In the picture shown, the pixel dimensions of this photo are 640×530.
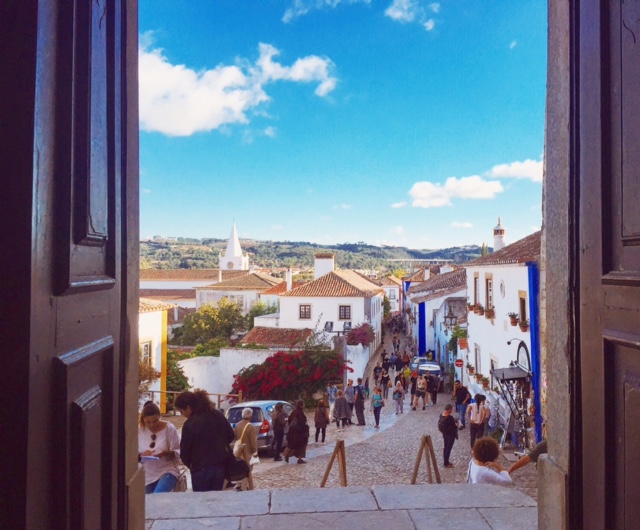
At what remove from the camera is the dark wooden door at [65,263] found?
52.9 inches

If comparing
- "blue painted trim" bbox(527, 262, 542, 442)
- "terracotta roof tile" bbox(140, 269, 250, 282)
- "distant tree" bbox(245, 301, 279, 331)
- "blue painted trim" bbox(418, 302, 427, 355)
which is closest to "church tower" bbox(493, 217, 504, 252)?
"blue painted trim" bbox(527, 262, 542, 442)

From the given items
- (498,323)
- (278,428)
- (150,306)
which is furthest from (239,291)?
(278,428)

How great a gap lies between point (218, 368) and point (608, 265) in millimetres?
21902

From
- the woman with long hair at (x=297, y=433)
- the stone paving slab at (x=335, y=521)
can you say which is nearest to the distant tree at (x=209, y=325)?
the woman with long hair at (x=297, y=433)

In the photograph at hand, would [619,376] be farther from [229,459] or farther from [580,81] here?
[229,459]

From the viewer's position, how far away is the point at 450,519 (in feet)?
11.4

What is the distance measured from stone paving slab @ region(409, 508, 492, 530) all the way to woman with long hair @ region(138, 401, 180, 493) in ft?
6.28

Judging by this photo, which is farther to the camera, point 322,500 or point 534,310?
point 534,310

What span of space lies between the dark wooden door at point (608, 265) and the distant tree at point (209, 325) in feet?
111

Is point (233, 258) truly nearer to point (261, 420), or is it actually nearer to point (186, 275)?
point (186, 275)

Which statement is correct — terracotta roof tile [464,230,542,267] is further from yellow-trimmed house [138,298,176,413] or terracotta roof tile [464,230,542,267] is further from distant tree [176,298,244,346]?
distant tree [176,298,244,346]

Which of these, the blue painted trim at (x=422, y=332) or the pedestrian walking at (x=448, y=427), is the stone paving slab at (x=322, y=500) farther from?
the blue painted trim at (x=422, y=332)

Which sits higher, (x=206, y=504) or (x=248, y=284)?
(x=248, y=284)

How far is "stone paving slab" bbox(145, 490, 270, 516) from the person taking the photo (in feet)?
11.8
